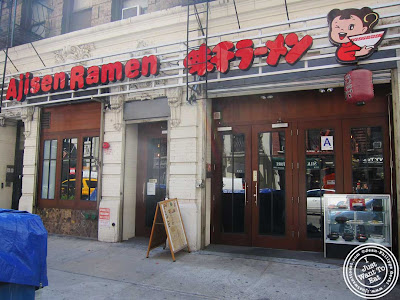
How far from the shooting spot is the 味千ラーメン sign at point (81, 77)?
24.6 feet

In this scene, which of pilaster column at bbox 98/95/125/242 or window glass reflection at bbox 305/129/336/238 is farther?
pilaster column at bbox 98/95/125/242

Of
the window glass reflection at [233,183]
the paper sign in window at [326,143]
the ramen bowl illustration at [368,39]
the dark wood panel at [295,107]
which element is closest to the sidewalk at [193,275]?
the window glass reflection at [233,183]

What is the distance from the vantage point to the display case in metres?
6.05

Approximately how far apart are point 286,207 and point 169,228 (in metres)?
2.62

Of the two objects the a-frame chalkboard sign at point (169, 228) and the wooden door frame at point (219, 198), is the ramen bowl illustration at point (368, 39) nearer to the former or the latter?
the wooden door frame at point (219, 198)

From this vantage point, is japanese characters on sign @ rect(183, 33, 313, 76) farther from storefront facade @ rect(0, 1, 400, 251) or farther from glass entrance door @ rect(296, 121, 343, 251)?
glass entrance door @ rect(296, 121, 343, 251)

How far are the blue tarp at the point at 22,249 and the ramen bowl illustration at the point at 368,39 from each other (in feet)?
18.8

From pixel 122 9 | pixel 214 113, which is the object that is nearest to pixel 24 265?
pixel 214 113

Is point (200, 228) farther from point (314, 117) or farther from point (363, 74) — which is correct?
point (363, 74)

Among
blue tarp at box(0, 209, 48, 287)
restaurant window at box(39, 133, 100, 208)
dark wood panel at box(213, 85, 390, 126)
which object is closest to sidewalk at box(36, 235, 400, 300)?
blue tarp at box(0, 209, 48, 287)

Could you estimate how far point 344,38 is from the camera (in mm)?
5680

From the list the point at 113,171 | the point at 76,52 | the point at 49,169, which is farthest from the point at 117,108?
the point at 49,169

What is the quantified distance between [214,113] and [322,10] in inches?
127

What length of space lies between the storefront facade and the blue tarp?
3.87 meters
